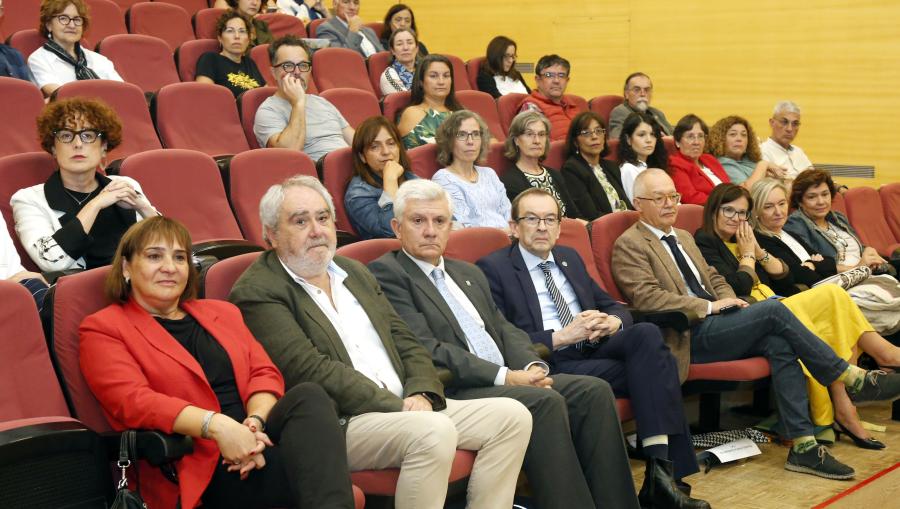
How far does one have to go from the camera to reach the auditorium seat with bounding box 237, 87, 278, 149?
12.5ft

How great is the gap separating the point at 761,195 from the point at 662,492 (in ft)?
4.93

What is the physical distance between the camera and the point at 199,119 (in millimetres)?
3656

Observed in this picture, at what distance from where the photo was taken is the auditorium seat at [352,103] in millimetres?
4059

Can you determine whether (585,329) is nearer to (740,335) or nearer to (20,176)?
(740,335)

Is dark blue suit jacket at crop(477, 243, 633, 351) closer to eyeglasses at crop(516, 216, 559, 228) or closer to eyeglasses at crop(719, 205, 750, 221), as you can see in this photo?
eyeglasses at crop(516, 216, 559, 228)

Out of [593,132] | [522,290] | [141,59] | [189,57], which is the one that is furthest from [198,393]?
[189,57]

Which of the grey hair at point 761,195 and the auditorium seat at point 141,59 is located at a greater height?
the auditorium seat at point 141,59

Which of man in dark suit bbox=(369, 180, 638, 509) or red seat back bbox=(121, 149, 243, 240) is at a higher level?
red seat back bbox=(121, 149, 243, 240)

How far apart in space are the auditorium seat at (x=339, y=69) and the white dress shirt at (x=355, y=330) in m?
2.59

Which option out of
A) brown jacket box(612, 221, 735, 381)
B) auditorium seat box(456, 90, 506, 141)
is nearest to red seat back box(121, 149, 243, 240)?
brown jacket box(612, 221, 735, 381)

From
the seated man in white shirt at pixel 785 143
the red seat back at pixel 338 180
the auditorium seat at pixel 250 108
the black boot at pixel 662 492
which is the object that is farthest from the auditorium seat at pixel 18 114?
the seated man in white shirt at pixel 785 143

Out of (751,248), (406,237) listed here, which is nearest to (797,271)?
(751,248)

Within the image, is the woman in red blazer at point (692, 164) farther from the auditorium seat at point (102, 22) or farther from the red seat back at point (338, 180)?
the auditorium seat at point (102, 22)

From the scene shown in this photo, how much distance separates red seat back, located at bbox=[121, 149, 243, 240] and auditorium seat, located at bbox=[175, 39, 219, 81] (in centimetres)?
151
